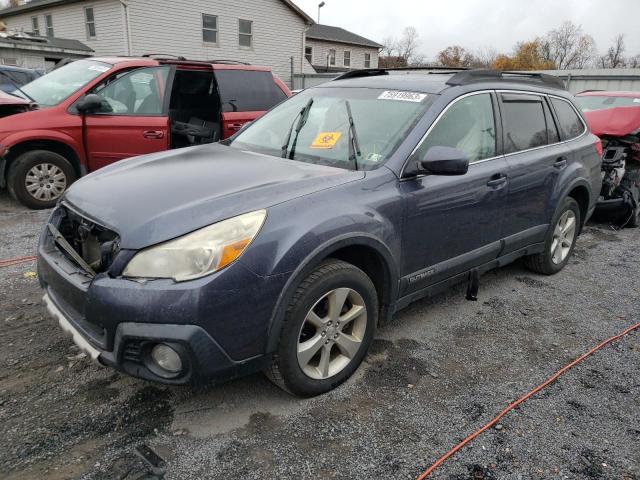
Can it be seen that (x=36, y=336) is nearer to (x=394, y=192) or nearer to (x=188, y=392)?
(x=188, y=392)

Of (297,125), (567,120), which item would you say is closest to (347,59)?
(567,120)

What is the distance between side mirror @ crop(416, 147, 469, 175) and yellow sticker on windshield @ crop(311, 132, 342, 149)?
0.63 metres

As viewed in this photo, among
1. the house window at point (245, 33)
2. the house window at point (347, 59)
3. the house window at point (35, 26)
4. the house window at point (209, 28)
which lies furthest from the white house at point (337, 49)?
the house window at point (35, 26)

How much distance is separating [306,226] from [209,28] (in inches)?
845

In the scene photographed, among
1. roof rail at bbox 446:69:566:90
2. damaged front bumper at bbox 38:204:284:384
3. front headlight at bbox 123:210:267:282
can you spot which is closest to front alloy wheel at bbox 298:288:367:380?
damaged front bumper at bbox 38:204:284:384

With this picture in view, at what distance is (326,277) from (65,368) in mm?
1665

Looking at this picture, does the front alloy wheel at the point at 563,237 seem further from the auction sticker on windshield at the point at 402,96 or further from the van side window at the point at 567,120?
the auction sticker on windshield at the point at 402,96

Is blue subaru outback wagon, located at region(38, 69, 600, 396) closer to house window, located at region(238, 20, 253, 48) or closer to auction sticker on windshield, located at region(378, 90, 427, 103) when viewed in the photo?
auction sticker on windshield, located at region(378, 90, 427, 103)

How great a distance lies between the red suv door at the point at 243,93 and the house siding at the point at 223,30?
47.6 ft

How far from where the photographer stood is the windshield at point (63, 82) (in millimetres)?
6107

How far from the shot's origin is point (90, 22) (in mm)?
21047

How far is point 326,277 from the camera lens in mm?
2541

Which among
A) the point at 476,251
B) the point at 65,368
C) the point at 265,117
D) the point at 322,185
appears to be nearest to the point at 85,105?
Answer: the point at 265,117

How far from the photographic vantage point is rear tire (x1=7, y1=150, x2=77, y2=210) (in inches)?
226
